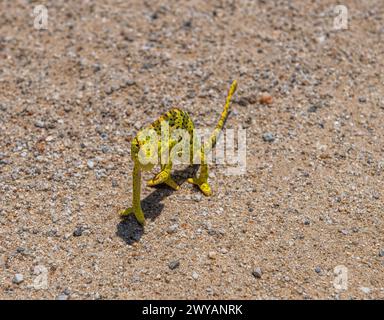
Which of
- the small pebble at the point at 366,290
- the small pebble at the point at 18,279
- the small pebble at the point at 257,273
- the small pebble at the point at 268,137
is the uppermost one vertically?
the small pebble at the point at 268,137

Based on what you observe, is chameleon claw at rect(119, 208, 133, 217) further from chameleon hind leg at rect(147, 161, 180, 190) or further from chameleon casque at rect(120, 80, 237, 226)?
chameleon hind leg at rect(147, 161, 180, 190)

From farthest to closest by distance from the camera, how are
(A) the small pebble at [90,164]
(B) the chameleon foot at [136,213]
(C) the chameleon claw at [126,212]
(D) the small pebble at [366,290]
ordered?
(A) the small pebble at [90,164]
(C) the chameleon claw at [126,212]
(B) the chameleon foot at [136,213]
(D) the small pebble at [366,290]

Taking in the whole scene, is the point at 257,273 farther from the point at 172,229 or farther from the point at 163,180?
the point at 163,180

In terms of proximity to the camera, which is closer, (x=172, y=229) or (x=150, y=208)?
(x=172, y=229)

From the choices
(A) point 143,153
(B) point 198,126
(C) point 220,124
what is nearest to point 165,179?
(A) point 143,153

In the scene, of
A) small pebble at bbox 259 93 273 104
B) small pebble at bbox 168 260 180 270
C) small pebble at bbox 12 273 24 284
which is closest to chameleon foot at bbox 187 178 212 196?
small pebble at bbox 168 260 180 270

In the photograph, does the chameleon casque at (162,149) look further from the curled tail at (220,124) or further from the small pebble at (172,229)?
the small pebble at (172,229)

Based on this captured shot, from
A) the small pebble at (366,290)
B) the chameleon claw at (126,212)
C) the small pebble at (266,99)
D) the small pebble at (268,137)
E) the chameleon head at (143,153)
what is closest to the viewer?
the chameleon head at (143,153)

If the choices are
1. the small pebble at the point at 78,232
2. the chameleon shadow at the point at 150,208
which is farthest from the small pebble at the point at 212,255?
the small pebble at the point at 78,232
